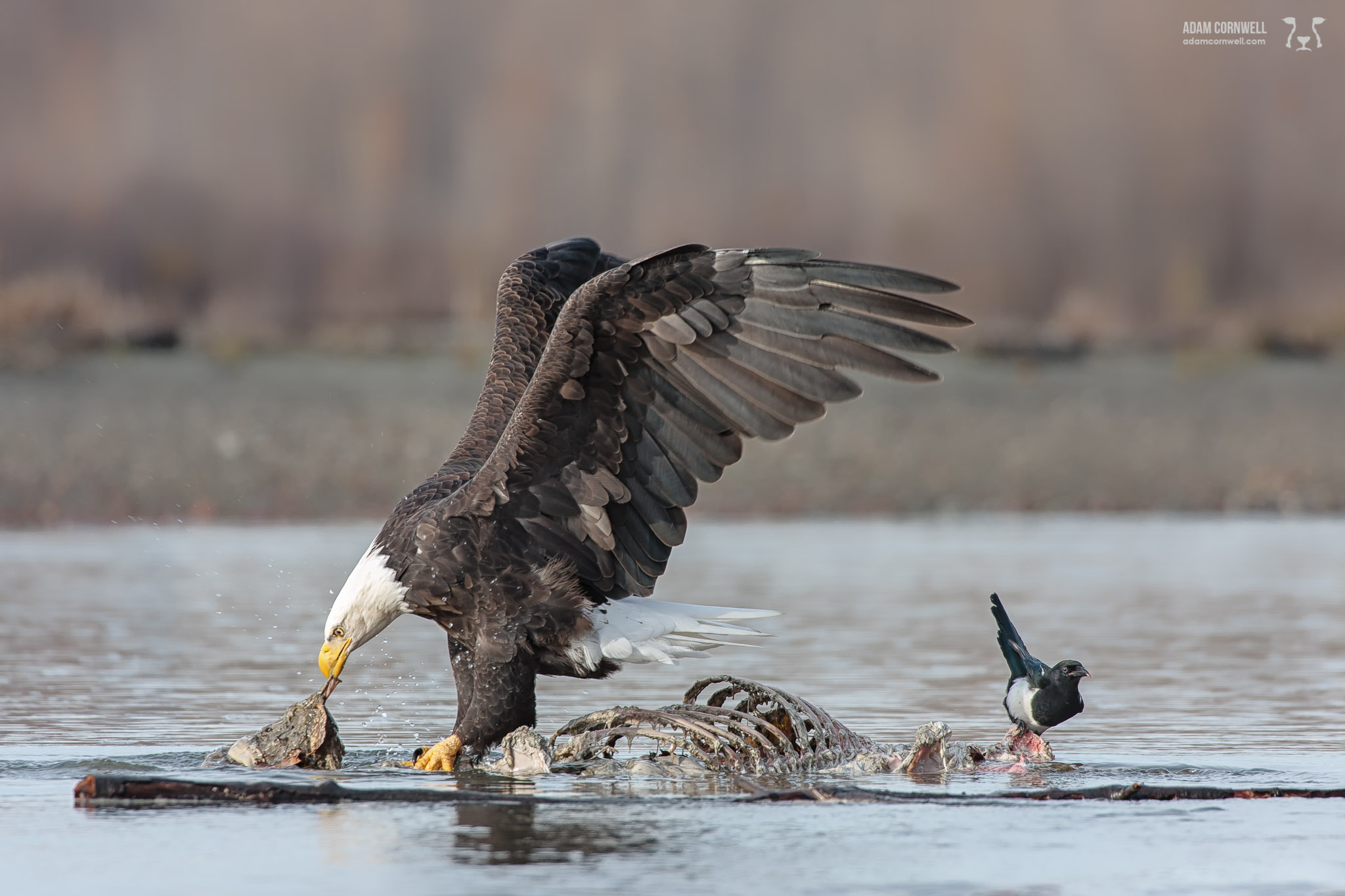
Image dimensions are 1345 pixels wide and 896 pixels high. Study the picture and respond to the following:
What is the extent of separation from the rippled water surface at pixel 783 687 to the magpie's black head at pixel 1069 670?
290 mm

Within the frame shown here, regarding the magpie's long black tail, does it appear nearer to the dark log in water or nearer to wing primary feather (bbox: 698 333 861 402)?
wing primary feather (bbox: 698 333 861 402)

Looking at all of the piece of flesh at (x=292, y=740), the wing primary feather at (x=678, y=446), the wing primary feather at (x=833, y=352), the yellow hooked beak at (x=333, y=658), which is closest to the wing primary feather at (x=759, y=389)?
the wing primary feather at (x=833, y=352)

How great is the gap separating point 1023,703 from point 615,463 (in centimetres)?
161

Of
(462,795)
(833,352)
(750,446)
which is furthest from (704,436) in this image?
(750,446)

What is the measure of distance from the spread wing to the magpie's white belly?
113 centimetres

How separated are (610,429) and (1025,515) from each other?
35.2ft

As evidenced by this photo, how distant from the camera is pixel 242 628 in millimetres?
10898

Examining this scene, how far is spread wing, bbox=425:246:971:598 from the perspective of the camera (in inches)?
260

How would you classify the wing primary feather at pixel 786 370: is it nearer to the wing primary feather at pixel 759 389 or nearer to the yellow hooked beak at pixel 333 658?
the wing primary feather at pixel 759 389

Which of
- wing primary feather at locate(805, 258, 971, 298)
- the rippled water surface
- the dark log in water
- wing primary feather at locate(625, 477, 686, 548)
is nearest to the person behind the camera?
the rippled water surface

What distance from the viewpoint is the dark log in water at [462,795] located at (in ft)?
19.0

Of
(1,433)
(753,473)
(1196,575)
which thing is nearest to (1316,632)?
(1196,575)

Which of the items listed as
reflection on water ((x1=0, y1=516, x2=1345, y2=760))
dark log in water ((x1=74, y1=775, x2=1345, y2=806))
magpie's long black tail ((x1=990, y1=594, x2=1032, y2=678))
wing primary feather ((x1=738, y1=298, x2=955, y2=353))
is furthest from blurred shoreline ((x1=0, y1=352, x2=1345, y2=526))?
dark log in water ((x1=74, y1=775, x2=1345, y2=806))

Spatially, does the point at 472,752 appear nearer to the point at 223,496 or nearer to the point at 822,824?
the point at 822,824
